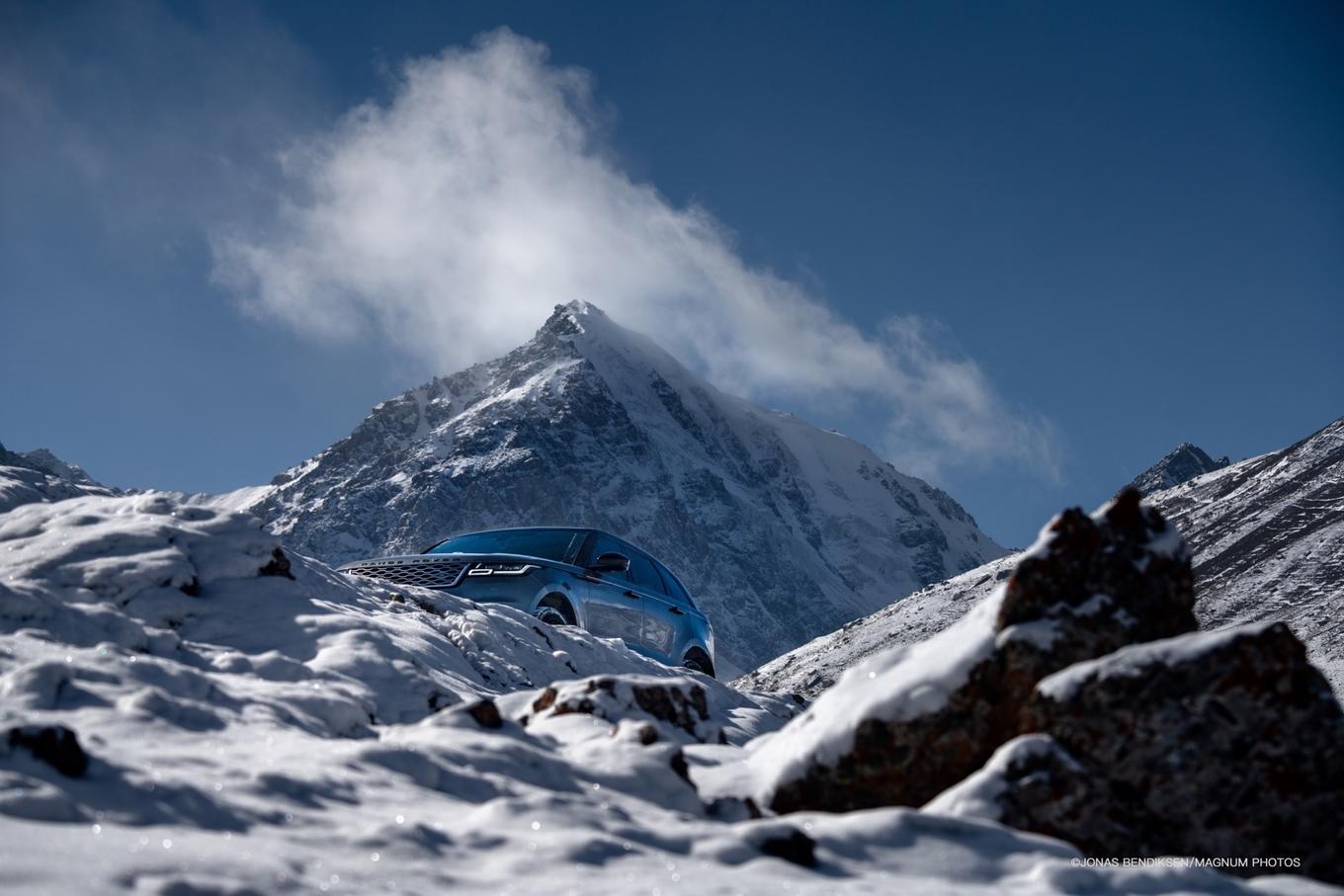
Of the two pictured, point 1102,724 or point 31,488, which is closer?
point 1102,724

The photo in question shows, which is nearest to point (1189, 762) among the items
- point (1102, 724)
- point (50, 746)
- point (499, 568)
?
point (1102, 724)

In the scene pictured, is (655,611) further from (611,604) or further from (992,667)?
(992,667)

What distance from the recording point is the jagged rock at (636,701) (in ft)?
17.0

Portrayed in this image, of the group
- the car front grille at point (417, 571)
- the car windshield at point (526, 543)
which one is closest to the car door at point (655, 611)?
the car windshield at point (526, 543)

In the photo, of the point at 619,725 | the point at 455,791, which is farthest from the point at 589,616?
the point at 455,791

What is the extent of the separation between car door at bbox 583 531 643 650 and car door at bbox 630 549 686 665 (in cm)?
13

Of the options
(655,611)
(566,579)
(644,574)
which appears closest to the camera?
(566,579)

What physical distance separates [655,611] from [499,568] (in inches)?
77.2

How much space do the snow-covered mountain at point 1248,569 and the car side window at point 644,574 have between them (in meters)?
41.3

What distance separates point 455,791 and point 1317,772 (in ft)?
10.4

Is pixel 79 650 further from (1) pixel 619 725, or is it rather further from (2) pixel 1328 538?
(2) pixel 1328 538

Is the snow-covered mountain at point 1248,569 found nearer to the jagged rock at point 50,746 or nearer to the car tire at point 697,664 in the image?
the car tire at point 697,664

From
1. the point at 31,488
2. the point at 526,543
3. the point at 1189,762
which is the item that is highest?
the point at 526,543

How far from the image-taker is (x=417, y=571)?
9438mm
